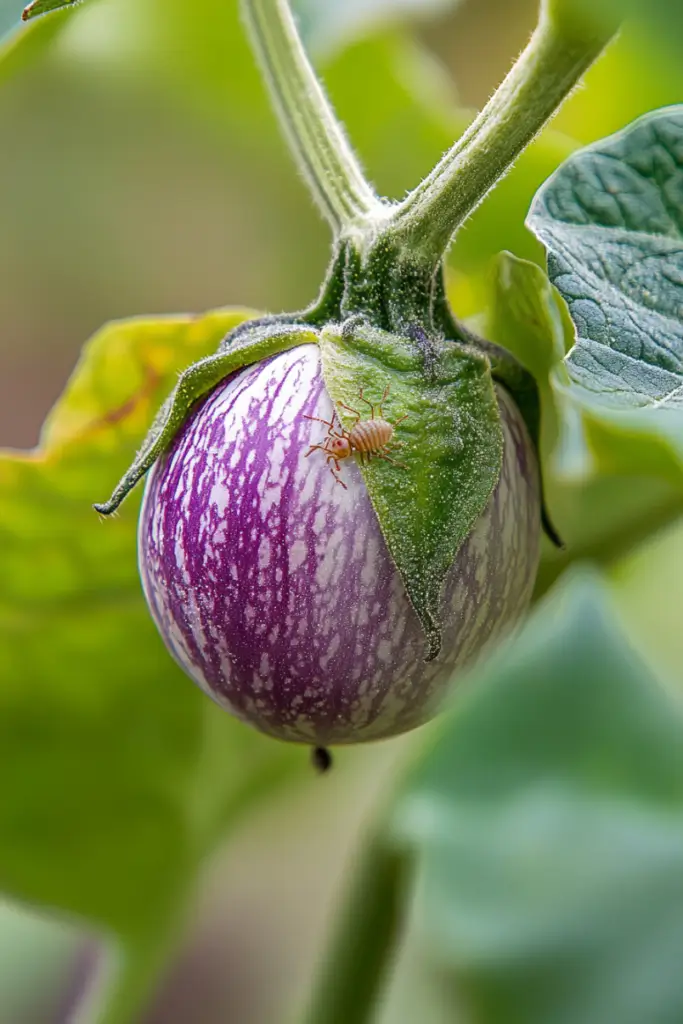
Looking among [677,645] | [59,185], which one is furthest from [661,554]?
[59,185]

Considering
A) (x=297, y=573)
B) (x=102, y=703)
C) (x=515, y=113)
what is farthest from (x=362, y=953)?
(x=515, y=113)

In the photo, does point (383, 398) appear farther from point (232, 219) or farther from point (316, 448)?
point (232, 219)

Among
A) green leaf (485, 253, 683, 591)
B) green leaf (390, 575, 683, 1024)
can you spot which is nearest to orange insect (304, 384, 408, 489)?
green leaf (485, 253, 683, 591)

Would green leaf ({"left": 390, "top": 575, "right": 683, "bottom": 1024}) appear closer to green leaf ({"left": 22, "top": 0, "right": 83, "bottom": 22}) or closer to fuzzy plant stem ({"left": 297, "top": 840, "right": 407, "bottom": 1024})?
fuzzy plant stem ({"left": 297, "top": 840, "right": 407, "bottom": 1024})

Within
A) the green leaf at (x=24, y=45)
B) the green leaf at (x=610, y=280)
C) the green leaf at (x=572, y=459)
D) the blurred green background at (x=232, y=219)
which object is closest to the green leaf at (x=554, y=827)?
the blurred green background at (x=232, y=219)

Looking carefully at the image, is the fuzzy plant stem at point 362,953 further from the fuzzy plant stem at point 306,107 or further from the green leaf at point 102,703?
the fuzzy plant stem at point 306,107

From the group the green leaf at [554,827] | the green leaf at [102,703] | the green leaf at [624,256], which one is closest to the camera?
the green leaf at [624,256]
